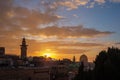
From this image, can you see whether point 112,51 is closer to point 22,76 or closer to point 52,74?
point 22,76

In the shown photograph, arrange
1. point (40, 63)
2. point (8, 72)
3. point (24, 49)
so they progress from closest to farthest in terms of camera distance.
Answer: point (8, 72), point (40, 63), point (24, 49)

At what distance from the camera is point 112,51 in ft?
180

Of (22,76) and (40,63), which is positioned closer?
(22,76)

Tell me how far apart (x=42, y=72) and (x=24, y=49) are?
4410 cm

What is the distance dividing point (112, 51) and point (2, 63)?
64707 millimetres

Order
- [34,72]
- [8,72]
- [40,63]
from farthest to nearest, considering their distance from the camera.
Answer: [40,63] < [34,72] < [8,72]

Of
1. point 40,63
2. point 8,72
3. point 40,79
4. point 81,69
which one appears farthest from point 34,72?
point 81,69

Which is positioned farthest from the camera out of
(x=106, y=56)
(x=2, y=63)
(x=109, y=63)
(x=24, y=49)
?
(x=24, y=49)

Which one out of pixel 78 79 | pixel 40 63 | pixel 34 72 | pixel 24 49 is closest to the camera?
pixel 78 79

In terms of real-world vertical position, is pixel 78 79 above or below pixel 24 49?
below

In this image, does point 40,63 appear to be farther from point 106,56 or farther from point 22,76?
point 106,56

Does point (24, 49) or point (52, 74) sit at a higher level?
point (24, 49)

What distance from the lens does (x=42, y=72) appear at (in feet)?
349

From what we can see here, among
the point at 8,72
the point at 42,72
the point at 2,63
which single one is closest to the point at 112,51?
the point at 8,72
